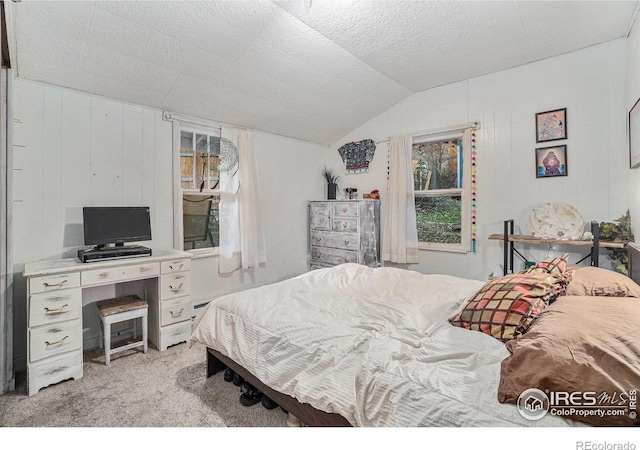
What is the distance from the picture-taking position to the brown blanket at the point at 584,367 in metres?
0.79

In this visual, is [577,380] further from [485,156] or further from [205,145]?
[205,145]

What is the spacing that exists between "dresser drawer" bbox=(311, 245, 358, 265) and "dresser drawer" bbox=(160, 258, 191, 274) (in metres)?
1.90

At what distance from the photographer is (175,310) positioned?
8.86ft

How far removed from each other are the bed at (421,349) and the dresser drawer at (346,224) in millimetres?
1700

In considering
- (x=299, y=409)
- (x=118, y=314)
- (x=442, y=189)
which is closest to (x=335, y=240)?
(x=442, y=189)

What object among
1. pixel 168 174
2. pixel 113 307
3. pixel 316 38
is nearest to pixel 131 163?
pixel 168 174

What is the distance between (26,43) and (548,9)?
3749 mm

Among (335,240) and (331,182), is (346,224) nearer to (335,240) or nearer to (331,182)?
(335,240)

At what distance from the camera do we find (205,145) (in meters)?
3.43

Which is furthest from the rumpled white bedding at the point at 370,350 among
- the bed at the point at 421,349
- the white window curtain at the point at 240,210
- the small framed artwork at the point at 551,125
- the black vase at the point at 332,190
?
the black vase at the point at 332,190

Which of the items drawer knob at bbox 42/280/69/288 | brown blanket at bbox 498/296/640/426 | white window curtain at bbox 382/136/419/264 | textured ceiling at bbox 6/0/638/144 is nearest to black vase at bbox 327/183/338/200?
white window curtain at bbox 382/136/419/264

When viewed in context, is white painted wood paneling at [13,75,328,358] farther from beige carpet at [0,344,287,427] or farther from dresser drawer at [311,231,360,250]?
dresser drawer at [311,231,360,250]

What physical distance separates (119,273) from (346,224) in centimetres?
249

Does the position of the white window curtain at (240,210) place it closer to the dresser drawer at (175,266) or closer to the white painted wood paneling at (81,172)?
the white painted wood paneling at (81,172)
